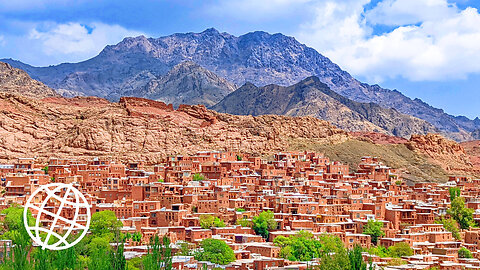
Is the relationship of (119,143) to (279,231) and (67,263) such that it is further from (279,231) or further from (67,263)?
(67,263)

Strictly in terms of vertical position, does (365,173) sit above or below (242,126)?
below

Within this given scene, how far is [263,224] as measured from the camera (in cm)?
6375

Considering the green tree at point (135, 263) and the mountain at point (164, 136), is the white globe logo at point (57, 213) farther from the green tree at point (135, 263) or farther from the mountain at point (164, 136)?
the mountain at point (164, 136)

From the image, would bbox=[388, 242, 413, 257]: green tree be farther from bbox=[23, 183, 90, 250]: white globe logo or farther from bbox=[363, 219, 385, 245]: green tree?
bbox=[23, 183, 90, 250]: white globe logo

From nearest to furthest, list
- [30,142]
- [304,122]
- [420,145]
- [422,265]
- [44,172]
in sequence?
[422,265]
[44,172]
[30,142]
[304,122]
[420,145]

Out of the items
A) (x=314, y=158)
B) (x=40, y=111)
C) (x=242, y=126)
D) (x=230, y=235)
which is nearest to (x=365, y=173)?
A: (x=314, y=158)

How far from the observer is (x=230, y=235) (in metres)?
60.4

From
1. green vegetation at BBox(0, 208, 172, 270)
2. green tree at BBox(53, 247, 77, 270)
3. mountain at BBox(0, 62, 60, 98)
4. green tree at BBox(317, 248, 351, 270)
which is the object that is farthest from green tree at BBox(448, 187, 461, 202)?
mountain at BBox(0, 62, 60, 98)

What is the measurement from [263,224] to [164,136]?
38.8 metres

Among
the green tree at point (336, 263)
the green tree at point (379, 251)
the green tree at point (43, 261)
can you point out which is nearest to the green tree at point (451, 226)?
the green tree at point (379, 251)

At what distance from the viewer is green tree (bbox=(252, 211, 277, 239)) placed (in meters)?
63.2

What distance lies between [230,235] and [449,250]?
1646 centimetres

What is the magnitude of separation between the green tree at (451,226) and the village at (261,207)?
0.33 feet

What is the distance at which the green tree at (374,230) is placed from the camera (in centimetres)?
6556
